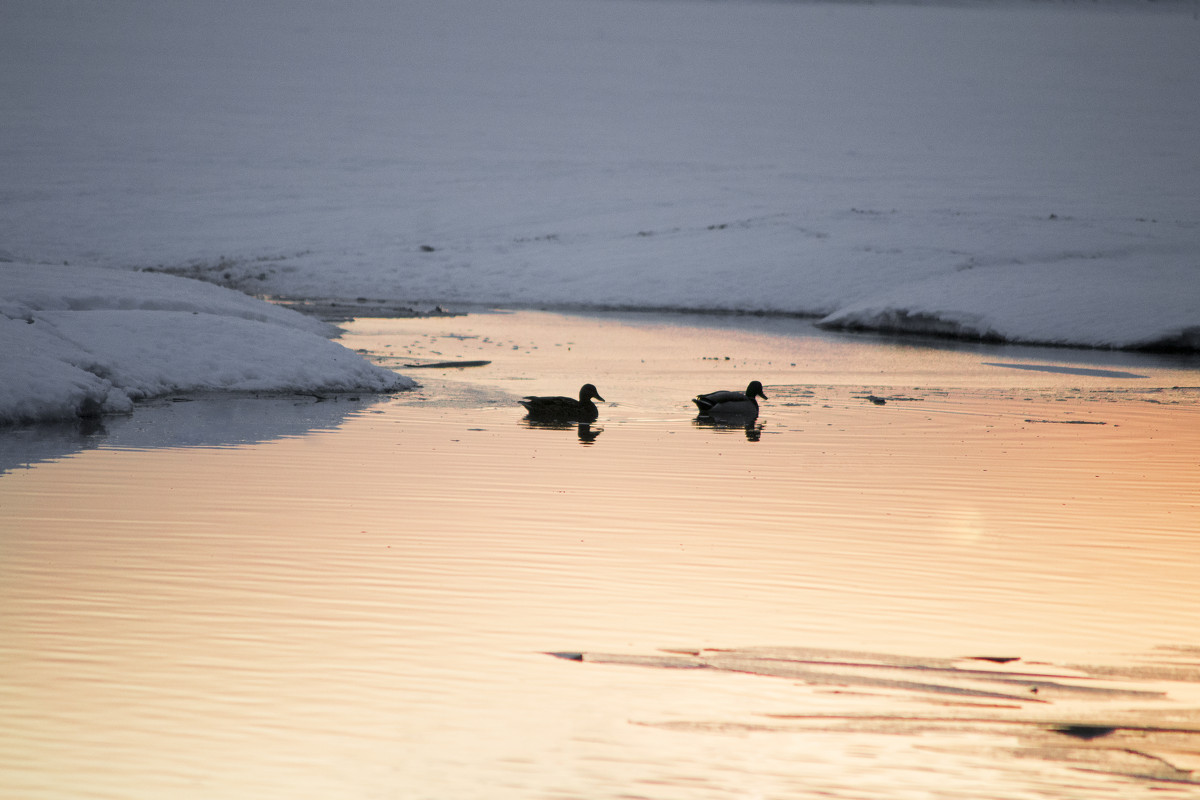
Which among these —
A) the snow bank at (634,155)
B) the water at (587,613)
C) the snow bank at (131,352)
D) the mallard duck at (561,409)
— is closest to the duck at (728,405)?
the water at (587,613)

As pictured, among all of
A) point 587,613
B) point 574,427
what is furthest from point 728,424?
point 587,613

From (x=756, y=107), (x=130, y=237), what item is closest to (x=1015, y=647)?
(x=130, y=237)

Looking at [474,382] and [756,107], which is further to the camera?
[756,107]

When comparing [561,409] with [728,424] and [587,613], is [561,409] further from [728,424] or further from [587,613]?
[587,613]

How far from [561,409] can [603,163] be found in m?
39.0

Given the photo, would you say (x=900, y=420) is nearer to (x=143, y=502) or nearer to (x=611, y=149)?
(x=143, y=502)

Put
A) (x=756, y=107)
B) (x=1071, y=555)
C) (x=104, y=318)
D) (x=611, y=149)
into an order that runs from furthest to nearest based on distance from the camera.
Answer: (x=756, y=107), (x=611, y=149), (x=104, y=318), (x=1071, y=555)

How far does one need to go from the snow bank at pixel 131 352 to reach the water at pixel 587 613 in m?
0.62

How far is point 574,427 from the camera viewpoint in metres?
11.8

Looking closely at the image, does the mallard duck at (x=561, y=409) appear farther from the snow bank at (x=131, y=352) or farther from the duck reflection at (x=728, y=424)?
the snow bank at (x=131, y=352)

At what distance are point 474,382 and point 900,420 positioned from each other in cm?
466

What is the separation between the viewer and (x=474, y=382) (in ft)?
48.7

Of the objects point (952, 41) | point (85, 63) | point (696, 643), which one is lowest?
point (696, 643)

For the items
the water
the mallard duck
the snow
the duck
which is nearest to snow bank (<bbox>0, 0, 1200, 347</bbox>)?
the snow
